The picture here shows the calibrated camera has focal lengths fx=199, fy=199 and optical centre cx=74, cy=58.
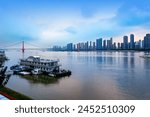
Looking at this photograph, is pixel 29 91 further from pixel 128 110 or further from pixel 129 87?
pixel 128 110

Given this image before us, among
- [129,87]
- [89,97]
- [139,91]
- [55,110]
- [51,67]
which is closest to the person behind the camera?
[55,110]

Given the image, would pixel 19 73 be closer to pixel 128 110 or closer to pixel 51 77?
pixel 51 77

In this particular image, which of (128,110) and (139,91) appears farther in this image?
(139,91)

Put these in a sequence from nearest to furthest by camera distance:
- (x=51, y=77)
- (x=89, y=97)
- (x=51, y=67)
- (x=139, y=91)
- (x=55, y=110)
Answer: (x=55, y=110) < (x=89, y=97) < (x=139, y=91) < (x=51, y=77) < (x=51, y=67)

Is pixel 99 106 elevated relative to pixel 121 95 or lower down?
elevated

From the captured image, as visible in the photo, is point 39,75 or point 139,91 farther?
point 39,75

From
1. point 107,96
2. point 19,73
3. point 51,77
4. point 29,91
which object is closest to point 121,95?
point 107,96

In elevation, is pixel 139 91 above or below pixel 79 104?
below

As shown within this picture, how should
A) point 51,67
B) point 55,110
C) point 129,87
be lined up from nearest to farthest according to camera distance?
point 55,110 < point 129,87 < point 51,67

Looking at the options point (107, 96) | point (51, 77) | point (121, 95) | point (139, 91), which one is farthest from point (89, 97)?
point (51, 77)
